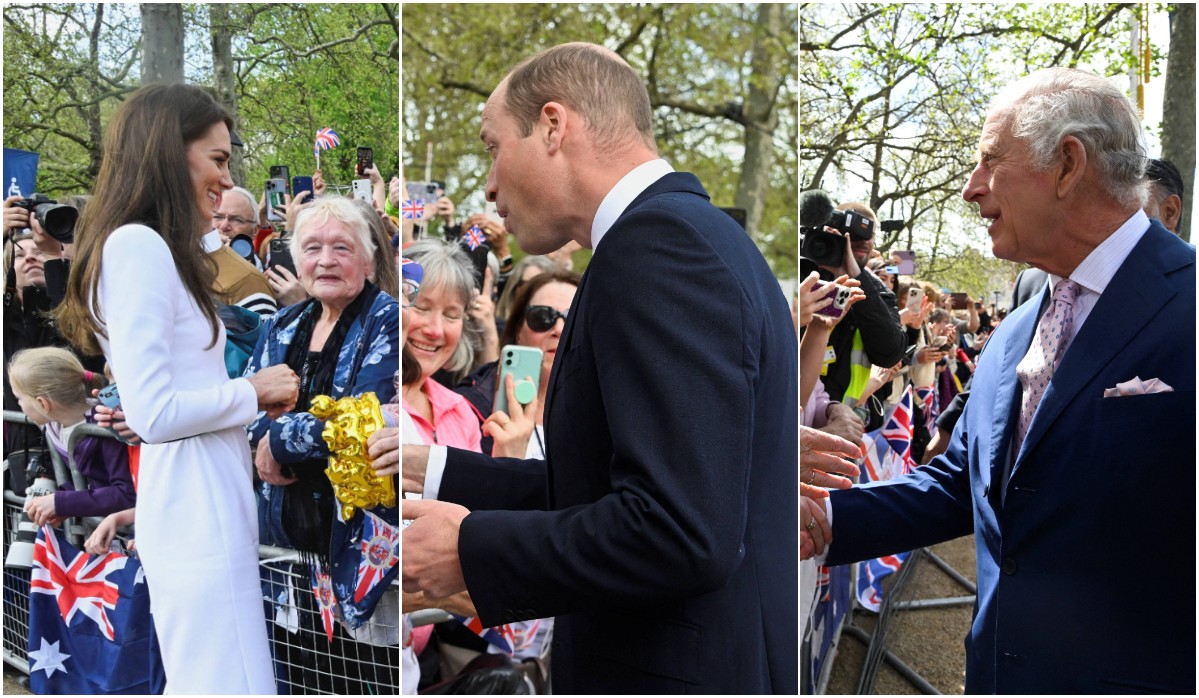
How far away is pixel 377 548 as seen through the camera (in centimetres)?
245

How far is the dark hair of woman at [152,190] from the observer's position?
7.63 ft

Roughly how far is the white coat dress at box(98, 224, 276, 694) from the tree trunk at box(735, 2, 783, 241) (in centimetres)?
737

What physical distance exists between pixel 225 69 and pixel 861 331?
5.35 feet

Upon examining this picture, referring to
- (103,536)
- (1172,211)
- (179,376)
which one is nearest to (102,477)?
(103,536)

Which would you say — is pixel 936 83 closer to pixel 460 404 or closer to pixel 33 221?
pixel 460 404

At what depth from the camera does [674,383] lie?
1.35 m

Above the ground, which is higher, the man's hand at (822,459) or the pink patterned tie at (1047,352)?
the pink patterned tie at (1047,352)

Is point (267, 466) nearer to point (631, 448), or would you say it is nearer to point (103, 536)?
point (103, 536)

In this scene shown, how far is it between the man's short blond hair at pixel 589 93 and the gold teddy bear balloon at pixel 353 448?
0.99 m

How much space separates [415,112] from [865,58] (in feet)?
21.1

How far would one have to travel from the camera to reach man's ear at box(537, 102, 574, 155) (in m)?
1.66

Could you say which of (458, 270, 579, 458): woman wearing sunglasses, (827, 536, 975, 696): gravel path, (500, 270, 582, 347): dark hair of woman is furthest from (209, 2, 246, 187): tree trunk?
(827, 536, 975, 696): gravel path

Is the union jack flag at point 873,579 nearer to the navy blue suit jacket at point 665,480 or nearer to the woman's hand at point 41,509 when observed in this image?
the navy blue suit jacket at point 665,480

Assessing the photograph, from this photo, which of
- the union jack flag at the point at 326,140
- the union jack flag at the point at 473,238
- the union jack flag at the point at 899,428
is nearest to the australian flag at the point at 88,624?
the union jack flag at the point at 326,140
